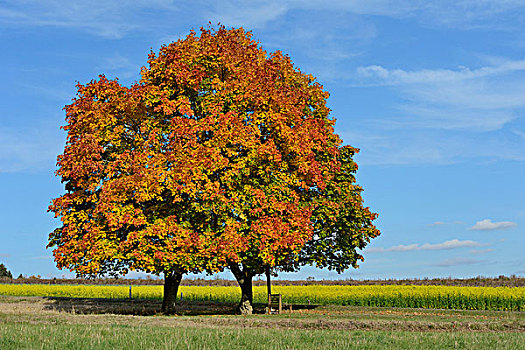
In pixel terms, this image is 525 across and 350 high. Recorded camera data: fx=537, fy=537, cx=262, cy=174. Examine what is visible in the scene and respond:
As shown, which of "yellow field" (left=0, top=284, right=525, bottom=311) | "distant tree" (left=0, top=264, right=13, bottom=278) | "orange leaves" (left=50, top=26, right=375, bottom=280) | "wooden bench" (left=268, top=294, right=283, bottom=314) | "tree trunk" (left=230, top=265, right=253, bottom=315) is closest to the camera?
"orange leaves" (left=50, top=26, right=375, bottom=280)

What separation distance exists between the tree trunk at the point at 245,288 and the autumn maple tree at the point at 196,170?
73 mm

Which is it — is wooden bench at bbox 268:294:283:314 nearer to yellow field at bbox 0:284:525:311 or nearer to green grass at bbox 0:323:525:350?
yellow field at bbox 0:284:525:311

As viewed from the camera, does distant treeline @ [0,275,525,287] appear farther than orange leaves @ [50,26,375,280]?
Yes

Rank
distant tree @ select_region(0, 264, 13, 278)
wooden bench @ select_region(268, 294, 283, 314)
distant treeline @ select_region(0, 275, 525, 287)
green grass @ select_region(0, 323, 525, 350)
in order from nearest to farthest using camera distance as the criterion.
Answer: green grass @ select_region(0, 323, 525, 350), wooden bench @ select_region(268, 294, 283, 314), distant treeline @ select_region(0, 275, 525, 287), distant tree @ select_region(0, 264, 13, 278)

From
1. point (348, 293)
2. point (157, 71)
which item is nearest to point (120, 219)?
point (157, 71)

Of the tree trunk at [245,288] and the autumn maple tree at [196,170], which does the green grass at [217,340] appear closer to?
the autumn maple tree at [196,170]

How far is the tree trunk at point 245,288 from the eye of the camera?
31.4m

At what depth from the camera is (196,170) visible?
26672 millimetres

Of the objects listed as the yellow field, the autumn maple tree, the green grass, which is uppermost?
the autumn maple tree

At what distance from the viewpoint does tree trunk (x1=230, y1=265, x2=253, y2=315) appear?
31.4m

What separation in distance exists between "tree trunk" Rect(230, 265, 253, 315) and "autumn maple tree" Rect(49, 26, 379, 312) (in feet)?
0.24

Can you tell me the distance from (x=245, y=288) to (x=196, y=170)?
906 centimetres

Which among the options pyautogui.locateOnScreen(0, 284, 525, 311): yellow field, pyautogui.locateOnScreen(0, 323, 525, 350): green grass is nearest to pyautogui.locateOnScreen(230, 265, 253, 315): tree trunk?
pyautogui.locateOnScreen(0, 323, 525, 350): green grass


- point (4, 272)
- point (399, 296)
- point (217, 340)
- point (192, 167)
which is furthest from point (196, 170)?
point (4, 272)
